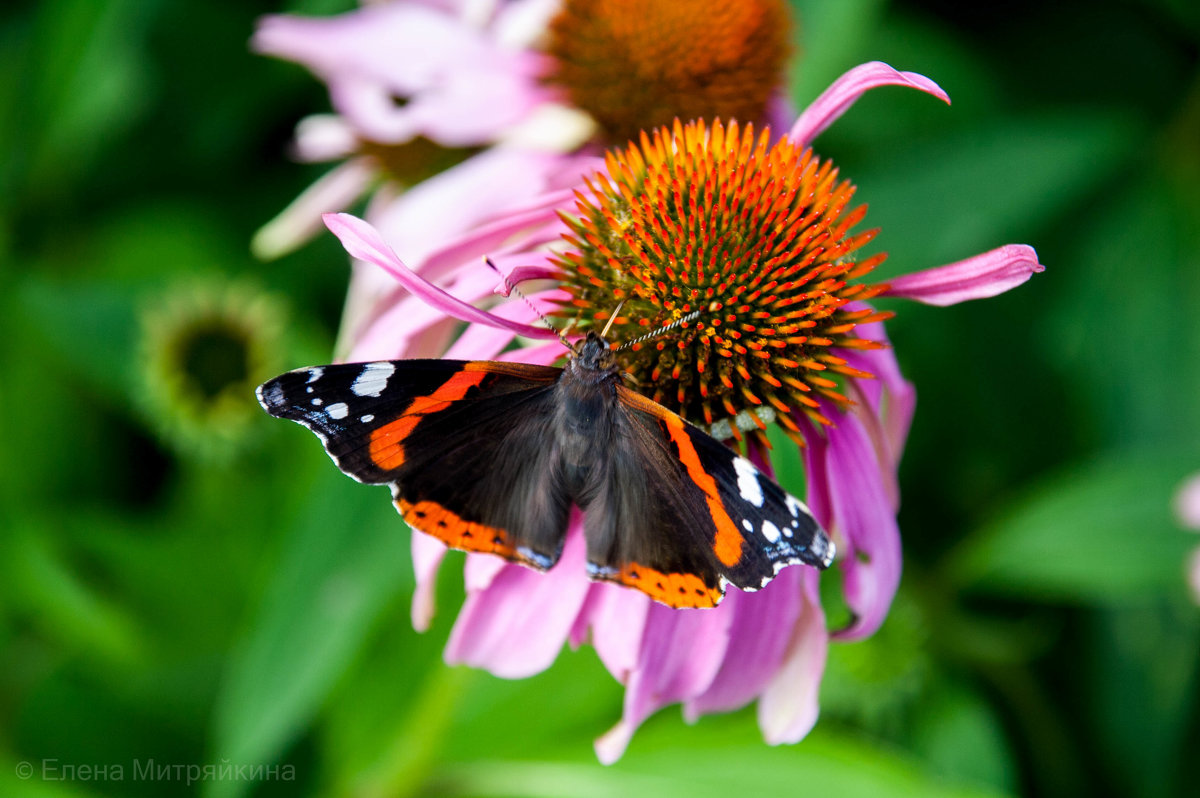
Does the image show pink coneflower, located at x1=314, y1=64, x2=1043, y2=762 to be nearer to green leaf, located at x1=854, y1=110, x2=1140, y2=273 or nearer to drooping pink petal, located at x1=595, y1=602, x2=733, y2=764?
drooping pink petal, located at x1=595, y1=602, x2=733, y2=764

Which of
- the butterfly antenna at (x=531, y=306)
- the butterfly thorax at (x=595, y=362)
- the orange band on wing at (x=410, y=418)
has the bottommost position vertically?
the orange band on wing at (x=410, y=418)

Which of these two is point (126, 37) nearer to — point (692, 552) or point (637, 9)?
point (637, 9)

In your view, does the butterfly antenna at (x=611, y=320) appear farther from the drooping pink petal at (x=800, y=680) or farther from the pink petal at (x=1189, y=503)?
the pink petal at (x=1189, y=503)

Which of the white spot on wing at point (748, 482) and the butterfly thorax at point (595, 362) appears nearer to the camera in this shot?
the white spot on wing at point (748, 482)

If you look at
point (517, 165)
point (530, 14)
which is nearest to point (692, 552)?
point (517, 165)

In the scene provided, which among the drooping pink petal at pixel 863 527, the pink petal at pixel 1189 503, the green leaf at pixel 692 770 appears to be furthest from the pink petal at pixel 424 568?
the pink petal at pixel 1189 503

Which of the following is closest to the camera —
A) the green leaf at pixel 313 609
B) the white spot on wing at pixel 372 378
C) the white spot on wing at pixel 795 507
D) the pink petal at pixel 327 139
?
the white spot on wing at pixel 795 507

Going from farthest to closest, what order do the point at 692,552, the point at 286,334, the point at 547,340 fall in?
the point at 286,334 → the point at 547,340 → the point at 692,552

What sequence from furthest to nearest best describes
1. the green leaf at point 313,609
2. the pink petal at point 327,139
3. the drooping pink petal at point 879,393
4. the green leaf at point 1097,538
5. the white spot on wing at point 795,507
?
the green leaf at point 1097,538 → the pink petal at point 327,139 → the green leaf at point 313,609 → the drooping pink petal at point 879,393 → the white spot on wing at point 795,507
